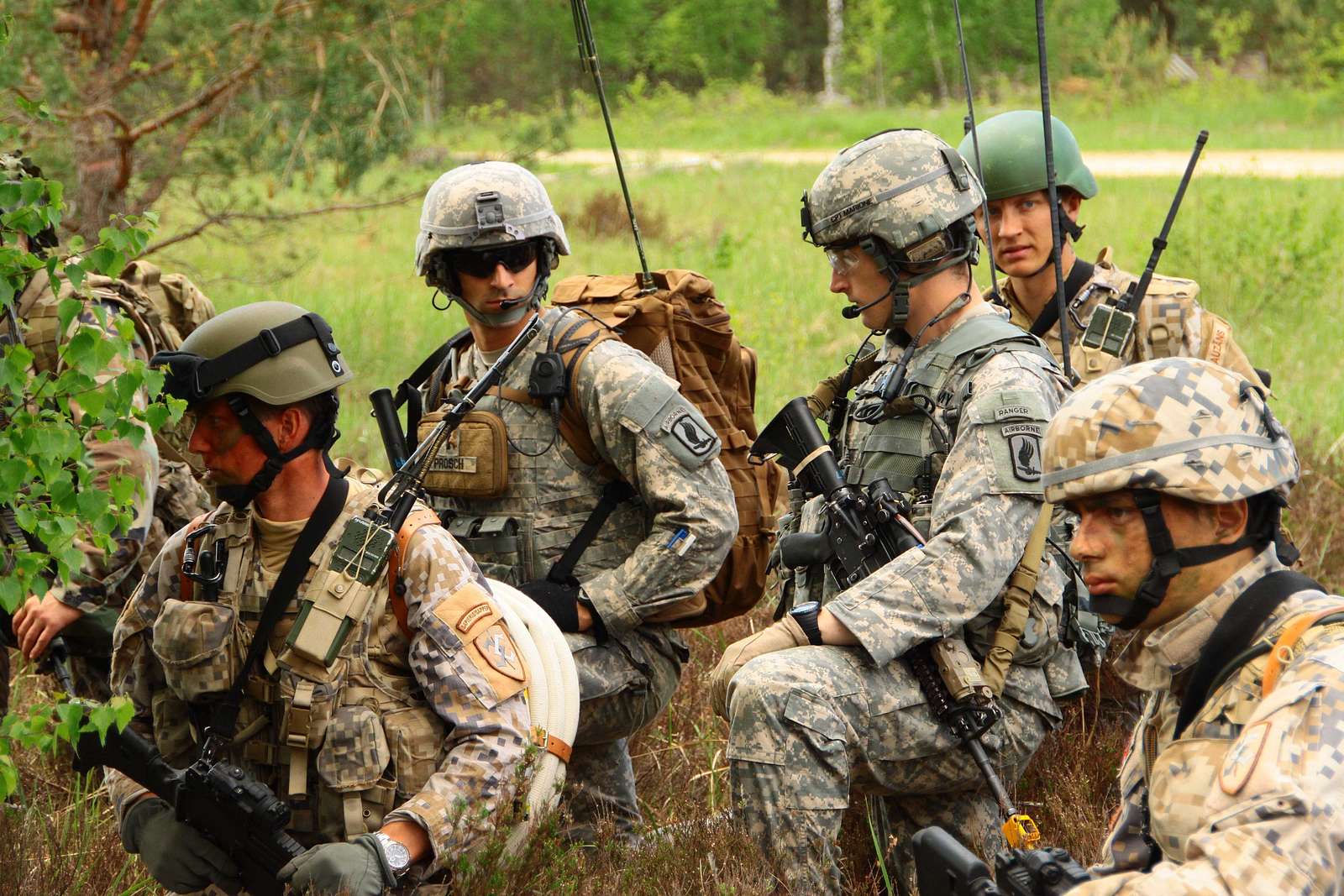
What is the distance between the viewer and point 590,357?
4.77 m

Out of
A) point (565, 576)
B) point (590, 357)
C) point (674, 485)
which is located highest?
point (590, 357)

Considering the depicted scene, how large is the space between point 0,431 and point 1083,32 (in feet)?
97.9

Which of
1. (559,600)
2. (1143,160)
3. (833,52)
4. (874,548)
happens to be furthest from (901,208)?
(833,52)

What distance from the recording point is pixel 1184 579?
2.85 m

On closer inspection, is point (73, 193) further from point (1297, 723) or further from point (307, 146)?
point (1297, 723)

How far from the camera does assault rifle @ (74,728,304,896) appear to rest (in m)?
3.50

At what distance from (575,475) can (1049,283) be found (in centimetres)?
224

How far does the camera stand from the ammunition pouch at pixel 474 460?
477cm

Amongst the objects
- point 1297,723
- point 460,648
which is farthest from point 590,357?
point 1297,723

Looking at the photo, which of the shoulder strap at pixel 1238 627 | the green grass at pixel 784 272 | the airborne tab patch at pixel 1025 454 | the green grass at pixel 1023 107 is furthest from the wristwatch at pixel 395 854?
the green grass at pixel 1023 107

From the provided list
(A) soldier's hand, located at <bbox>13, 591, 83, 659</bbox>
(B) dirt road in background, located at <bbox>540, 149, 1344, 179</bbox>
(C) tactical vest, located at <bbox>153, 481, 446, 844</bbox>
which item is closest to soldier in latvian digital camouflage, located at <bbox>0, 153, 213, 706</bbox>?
(A) soldier's hand, located at <bbox>13, 591, 83, 659</bbox>

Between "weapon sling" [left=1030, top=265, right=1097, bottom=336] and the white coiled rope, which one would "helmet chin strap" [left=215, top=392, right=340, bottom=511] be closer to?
the white coiled rope

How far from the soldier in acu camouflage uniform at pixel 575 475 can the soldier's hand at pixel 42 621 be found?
1.38 m

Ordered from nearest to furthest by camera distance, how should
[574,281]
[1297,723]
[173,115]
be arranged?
[1297,723]
[574,281]
[173,115]
